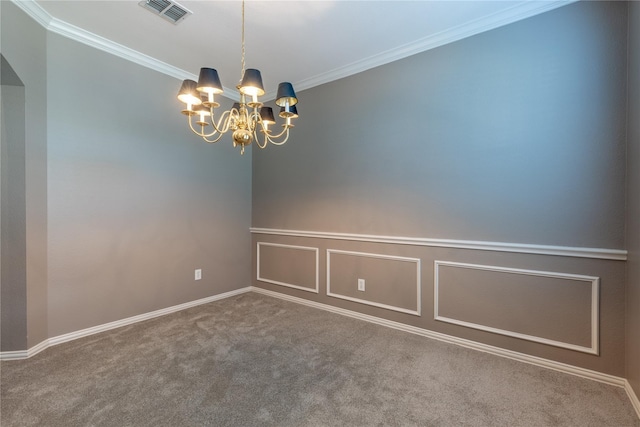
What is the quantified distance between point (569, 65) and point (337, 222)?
230cm

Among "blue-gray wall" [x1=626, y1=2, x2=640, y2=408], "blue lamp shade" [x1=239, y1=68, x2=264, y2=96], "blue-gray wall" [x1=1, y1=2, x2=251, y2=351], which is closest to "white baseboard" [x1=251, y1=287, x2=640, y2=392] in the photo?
"blue-gray wall" [x1=626, y1=2, x2=640, y2=408]

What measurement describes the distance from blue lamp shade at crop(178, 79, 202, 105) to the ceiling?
2.82 feet

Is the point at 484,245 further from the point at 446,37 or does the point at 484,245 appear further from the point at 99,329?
the point at 99,329

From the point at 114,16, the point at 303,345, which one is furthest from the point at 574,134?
the point at 114,16

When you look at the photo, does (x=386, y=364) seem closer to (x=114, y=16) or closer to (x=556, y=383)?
(x=556, y=383)

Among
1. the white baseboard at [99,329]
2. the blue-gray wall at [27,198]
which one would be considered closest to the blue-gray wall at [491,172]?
the white baseboard at [99,329]

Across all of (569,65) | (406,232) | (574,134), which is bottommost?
(406,232)

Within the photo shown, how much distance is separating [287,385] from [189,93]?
6.51 ft

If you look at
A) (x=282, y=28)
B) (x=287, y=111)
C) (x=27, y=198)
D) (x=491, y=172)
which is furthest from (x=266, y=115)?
(x=27, y=198)

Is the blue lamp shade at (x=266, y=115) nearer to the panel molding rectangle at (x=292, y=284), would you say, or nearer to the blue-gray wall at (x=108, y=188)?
the blue-gray wall at (x=108, y=188)

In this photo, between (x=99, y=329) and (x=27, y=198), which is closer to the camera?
(x=27, y=198)

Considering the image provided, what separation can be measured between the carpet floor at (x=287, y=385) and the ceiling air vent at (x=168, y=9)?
2.72 meters

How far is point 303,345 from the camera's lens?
2430 millimetres

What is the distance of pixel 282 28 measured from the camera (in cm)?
241
